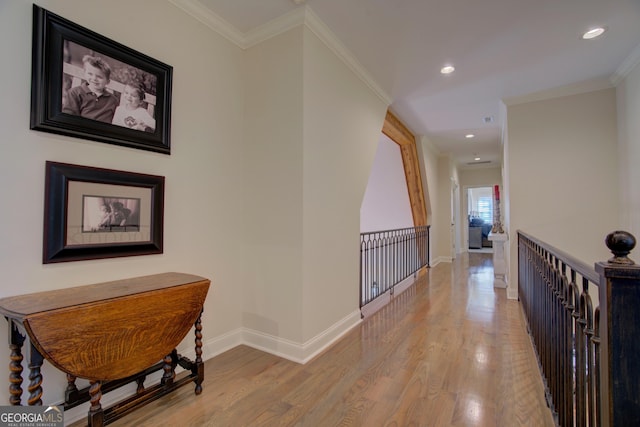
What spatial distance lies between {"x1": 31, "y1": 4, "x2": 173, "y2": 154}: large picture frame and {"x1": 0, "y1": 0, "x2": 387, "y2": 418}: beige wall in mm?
75

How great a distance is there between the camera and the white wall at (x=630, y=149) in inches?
111

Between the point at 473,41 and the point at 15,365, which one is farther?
the point at 473,41

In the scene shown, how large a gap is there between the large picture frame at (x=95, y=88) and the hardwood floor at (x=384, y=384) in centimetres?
159

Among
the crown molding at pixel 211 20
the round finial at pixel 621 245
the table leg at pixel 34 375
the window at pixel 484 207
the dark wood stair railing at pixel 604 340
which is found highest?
the crown molding at pixel 211 20

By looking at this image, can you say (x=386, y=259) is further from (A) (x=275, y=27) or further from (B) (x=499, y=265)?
(A) (x=275, y=27)

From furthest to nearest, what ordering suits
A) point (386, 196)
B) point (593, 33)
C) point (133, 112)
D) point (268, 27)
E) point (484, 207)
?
1. point (484, 207)
2. point (386, 196)
3. point (593, 33)
4. point (268, 27)
5. point (133, 112)

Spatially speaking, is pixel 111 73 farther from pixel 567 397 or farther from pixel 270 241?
pixel 567 397

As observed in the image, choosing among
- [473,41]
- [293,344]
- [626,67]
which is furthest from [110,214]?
[626,67]

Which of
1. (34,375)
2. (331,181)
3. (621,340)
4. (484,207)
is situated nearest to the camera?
(621,340)

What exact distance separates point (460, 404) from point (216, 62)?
288cm

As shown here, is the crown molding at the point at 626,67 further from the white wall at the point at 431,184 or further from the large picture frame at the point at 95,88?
the large picture frame at the point at 95,88

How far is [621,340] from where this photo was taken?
77 cm

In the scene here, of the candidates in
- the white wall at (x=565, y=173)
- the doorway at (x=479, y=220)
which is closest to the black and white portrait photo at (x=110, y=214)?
the white wall at (x=565, y=173)

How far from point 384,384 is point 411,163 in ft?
14.7
